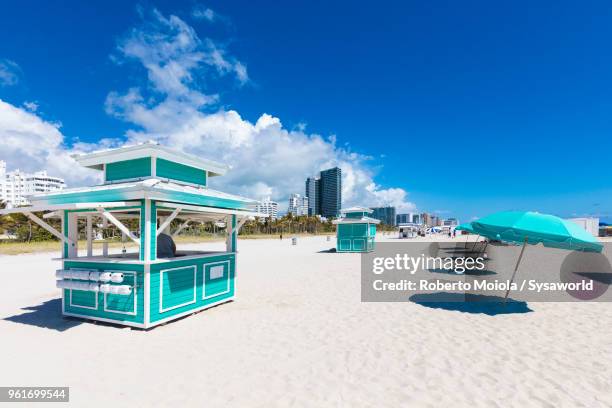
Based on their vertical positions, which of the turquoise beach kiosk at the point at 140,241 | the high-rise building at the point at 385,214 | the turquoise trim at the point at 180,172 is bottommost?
the high-rise building at the point at 385,214

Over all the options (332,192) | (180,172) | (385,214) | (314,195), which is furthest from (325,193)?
(180,172)

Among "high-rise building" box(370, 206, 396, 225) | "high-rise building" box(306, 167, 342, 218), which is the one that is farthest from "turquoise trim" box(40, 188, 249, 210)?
"high-rise building" box(370, 206, 396, 225)

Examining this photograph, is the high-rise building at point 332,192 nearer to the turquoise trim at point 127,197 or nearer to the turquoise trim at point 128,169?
the turquoise trim at point 127,197

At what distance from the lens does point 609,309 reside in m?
8.22

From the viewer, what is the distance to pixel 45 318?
7.20 metres

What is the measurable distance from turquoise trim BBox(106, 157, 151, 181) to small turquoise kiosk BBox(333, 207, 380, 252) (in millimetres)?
16392

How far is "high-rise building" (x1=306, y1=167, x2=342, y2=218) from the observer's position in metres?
168

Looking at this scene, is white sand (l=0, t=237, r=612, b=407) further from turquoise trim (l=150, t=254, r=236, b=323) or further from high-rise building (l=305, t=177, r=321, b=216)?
high-rise building (l=305, t=177, r=321, b=216)

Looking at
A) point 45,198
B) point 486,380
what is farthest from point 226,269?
point 486,380

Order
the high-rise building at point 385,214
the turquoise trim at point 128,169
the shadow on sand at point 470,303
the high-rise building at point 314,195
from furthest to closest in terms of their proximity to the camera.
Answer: the high-rise building at point 385,214, the high-rise building at point 314,195, the shadow on sand at point 470,303, the turquoise trim at point 128,169

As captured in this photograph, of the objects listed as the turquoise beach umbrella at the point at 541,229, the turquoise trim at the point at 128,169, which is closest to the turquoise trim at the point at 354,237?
the turquoise beach umbrella at the point at 541,229

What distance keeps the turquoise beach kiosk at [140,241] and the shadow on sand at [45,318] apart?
0.24 metres

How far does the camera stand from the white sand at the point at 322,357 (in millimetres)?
3971

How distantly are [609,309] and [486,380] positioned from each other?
6722 millimetres
